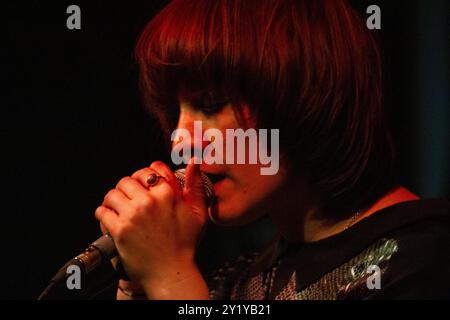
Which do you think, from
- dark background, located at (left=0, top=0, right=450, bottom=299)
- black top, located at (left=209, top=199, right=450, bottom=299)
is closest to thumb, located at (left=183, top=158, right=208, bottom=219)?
black top, located at (left=209, top=199, right=450, bottom=299)

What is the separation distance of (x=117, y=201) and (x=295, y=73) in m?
0.32

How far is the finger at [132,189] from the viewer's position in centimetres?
86

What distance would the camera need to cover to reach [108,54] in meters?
1.44

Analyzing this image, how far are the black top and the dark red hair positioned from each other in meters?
0.09

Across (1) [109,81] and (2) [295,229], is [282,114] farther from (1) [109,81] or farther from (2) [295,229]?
(1) [109,81]

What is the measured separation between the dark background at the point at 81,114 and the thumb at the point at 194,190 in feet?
1.65

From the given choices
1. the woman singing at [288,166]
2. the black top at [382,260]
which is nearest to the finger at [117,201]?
the woman singing at [288,166]

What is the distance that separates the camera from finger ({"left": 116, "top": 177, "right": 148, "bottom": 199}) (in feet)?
2.82

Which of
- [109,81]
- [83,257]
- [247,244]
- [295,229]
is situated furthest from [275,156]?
[247,244]

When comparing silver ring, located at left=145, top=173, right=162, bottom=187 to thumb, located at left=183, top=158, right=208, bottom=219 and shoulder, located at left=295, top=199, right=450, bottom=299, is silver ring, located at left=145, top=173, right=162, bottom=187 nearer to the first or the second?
thumb, located at left=183, top=158, right=208, bottom=219

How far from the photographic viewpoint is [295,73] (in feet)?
3.05

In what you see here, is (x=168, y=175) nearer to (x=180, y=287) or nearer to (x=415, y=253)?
(x=180, y=287)

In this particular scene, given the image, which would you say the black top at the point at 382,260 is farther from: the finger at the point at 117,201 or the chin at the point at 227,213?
the finger at the point at 117,201
